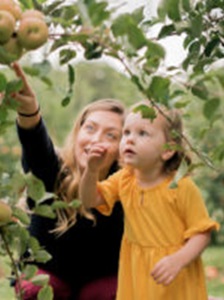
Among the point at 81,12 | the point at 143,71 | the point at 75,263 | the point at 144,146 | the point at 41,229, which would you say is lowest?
the point at 75,263

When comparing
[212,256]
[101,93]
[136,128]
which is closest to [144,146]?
[136,128]

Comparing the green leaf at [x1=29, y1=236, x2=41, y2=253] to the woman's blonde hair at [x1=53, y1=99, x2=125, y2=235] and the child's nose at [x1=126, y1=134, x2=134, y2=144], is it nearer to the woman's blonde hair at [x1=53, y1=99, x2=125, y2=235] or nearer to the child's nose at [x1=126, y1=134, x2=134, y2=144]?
the child's nose at [x1=126, y1=134, x2=134, y2=144]

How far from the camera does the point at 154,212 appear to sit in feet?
7.96

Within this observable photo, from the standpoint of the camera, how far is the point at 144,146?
2.37m

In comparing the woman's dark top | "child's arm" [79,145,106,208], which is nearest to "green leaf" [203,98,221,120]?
"child's arm" [79,145,106,208]

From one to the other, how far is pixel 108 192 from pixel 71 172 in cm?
35

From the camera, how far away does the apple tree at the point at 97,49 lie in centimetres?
118

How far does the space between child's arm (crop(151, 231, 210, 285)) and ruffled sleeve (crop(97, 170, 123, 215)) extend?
0.32 meters

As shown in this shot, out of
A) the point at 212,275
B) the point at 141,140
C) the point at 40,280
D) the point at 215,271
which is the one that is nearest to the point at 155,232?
the point at 141,140

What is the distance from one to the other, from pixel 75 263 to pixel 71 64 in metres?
1.68

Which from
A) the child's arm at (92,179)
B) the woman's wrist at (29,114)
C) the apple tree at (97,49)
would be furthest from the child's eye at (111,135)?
the apple tree at (97,49)

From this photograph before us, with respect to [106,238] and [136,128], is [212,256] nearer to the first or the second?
[106,238]

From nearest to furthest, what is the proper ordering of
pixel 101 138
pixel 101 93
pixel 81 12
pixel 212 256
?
pixel 81 12 < pixel 101 138 < pixel 212 256 < pixel 101 93

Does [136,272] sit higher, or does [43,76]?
[43,76]
